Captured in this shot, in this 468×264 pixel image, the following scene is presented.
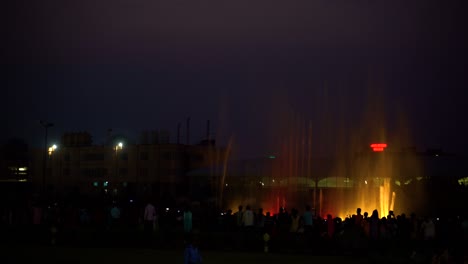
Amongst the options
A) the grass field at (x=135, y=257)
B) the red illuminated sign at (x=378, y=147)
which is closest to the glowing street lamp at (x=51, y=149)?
the red illuminated sign at (x=378, y=147)

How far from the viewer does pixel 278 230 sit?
1141 inches

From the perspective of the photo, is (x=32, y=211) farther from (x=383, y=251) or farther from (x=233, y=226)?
(x=383, y=251)

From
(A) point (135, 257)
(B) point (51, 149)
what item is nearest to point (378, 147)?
(A) point (135, 257)

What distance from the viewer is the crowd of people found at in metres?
25.6

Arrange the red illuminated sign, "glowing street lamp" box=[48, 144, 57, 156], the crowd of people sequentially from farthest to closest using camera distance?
"glowing street lamp" box=[48, 144, 57, 156] → the red illuminated sign → the crowd of people

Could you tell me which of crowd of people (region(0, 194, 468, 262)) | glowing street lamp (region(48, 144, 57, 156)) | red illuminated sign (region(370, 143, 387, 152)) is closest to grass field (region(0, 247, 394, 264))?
crowd of people (region(0, 194, 468, 262))

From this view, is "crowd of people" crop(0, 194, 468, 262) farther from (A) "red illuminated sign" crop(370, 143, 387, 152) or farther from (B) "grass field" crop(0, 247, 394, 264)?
(A) "red illuminated sign" crop(370, 143, 387, 152)

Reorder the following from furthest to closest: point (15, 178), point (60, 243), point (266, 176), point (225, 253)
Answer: point (15, 178), point (266, 176), point (60, 243), point (225, 253)

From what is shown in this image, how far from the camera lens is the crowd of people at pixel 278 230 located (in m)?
25.6

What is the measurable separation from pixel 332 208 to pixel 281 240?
1895cm

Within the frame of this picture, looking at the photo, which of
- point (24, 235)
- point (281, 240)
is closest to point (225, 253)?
point (281, 240)

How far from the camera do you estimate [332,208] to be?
45.7 m

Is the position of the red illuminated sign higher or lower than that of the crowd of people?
higher

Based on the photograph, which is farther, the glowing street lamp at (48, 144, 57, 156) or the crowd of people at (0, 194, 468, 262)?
the glowing street lamp at (48, 144, 57, 156)
